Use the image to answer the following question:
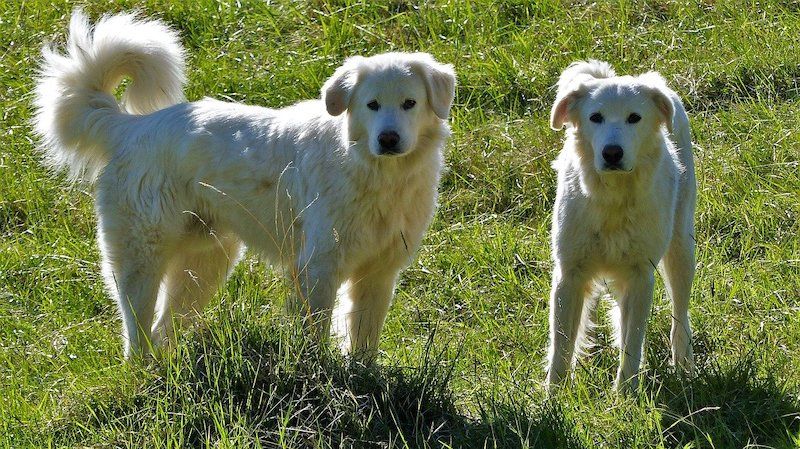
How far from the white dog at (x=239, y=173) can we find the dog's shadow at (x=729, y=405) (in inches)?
56.4

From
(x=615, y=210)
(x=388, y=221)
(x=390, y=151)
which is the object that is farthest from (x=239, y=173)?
(x=615, y=210)

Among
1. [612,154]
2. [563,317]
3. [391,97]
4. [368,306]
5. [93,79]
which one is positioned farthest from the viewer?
[93,79]

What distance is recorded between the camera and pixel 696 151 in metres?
8.00

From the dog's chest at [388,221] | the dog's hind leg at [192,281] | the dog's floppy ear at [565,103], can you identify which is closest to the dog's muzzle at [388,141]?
the dog's chest at [388,221]

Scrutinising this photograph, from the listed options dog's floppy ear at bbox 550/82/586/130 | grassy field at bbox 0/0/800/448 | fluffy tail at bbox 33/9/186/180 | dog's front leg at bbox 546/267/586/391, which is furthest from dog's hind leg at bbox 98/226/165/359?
dog's floppy ear at bbox 550/82/586/130

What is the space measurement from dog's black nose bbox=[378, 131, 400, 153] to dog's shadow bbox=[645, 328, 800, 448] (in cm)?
162

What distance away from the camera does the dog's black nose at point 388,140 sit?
5.48m

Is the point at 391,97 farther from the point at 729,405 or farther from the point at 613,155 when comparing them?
the point at 729,405

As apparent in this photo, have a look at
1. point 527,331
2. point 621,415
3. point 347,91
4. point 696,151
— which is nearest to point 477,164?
point 696,151

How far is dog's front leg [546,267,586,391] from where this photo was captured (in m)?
5.68

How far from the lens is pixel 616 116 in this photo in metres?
5.49

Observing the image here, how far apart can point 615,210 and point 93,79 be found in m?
3.05

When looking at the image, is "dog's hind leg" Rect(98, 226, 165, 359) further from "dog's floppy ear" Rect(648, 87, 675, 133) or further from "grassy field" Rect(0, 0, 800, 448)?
"dog's floppy ear" Rect(648, 87, 675, 133)

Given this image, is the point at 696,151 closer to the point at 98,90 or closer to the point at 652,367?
the point at 652,367
